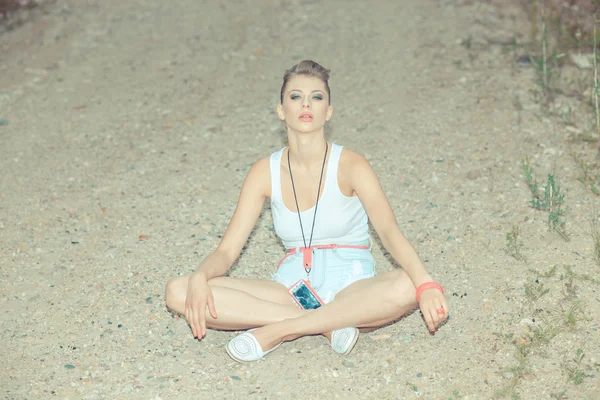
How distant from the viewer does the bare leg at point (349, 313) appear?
149 inches

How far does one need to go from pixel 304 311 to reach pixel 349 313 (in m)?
0.26

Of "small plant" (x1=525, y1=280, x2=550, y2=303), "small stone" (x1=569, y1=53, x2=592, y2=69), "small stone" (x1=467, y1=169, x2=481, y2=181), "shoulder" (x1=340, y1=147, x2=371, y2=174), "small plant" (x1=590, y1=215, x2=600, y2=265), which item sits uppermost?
"shoulder" (x1=340, y1=147, x2=371, y2=174)

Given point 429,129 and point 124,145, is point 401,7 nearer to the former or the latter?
point 429,129

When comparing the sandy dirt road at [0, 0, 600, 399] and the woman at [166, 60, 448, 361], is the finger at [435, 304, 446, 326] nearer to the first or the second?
the woman at [166, 60, 448, 361]

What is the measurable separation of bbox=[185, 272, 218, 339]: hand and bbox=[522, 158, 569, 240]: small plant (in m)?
2.25

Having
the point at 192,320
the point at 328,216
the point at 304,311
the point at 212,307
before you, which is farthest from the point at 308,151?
the point at 192,320

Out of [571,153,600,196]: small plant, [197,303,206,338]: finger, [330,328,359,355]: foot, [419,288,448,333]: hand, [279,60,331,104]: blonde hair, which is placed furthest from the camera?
[571,153,600,196]: small plant

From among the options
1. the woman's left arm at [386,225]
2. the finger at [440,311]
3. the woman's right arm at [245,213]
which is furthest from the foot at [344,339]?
the woman's right arm at [245,213]

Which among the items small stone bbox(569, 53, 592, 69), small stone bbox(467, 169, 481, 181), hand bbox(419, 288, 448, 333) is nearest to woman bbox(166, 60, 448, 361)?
hand bbox(419, 288, 448, 333)

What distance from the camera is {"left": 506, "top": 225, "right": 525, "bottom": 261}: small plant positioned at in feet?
15.2

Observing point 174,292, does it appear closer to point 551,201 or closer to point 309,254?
point 309,254

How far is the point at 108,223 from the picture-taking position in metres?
5.44

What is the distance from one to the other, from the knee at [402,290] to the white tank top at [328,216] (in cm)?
44

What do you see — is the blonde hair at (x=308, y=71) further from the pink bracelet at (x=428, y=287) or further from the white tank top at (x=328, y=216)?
the pink bracelet at (x=428, y=287)
